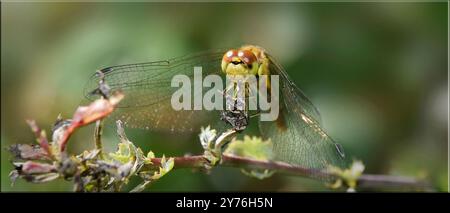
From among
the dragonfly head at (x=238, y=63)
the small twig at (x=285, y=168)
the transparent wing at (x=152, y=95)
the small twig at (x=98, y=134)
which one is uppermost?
the dragonfly head at (x=238, y=63)

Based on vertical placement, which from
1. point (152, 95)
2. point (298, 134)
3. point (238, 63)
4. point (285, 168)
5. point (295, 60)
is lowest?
point (285, 168)

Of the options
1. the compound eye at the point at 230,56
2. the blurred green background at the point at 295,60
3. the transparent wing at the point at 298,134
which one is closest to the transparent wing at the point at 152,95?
the compound eye at the point at 230,56

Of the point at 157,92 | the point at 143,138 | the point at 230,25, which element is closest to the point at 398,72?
the point at 230,25

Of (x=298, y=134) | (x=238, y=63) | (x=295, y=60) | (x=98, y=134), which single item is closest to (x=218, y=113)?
(x=238, y=63)

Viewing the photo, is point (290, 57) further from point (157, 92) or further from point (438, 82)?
point (157, 92)

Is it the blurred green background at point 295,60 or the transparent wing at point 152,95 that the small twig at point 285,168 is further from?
the blurred green background at point 295,60

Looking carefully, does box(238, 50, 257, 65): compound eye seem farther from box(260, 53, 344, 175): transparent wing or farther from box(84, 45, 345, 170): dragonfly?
box(260, 53, 344, 175): transparent wing

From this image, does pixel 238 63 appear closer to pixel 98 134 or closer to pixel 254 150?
pixel 254 150
